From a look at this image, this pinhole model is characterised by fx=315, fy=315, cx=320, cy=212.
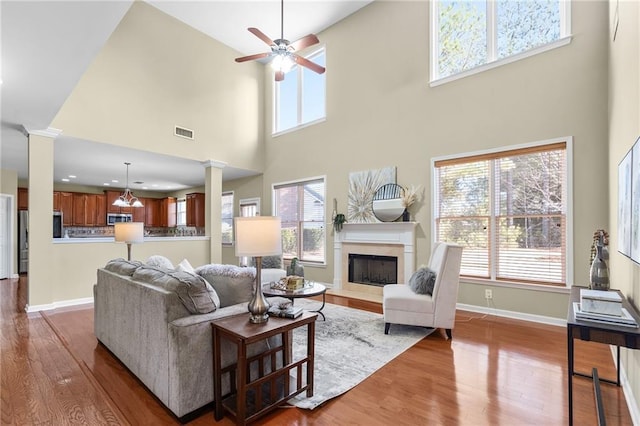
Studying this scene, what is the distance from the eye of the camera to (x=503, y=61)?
13.9ft

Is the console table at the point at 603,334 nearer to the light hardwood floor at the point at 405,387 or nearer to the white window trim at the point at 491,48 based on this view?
the light hardwood floor at the point at 405,387

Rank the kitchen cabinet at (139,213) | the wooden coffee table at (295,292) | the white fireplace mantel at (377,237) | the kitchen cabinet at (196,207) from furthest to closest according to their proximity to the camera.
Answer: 1. the kitchen cabinet at (139,213)
2. the kitchen cabinet at (196,207)
3. the white fireplace mantel at (377,237)
4. the wooden coffee table at (295,292)

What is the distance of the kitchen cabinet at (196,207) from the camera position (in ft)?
30.9

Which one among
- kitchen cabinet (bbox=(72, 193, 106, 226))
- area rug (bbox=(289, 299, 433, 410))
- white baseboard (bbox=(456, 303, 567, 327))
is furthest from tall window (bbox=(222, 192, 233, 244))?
white baseboard (bbox=(456, 303, 567, 327))

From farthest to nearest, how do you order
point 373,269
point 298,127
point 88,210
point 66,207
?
point 88,210 < point 66,207 < point 298,127 < point 373,269

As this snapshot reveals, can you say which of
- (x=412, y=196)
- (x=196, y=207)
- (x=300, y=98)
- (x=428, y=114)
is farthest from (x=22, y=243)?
(x=428, y=114)

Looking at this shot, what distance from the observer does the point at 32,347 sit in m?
3.09

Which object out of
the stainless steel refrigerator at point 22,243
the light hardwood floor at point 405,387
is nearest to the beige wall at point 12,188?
the stainless steel refrigerator at point 22,243

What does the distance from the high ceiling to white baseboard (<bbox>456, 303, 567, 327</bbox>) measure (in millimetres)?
4879

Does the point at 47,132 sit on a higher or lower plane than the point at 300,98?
lower

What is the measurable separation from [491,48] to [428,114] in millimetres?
1157

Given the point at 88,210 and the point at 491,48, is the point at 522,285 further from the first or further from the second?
the point at 88,210

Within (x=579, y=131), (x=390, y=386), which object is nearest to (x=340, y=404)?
(x=390, y=386)

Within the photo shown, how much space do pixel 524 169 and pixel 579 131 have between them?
68 centimetres
